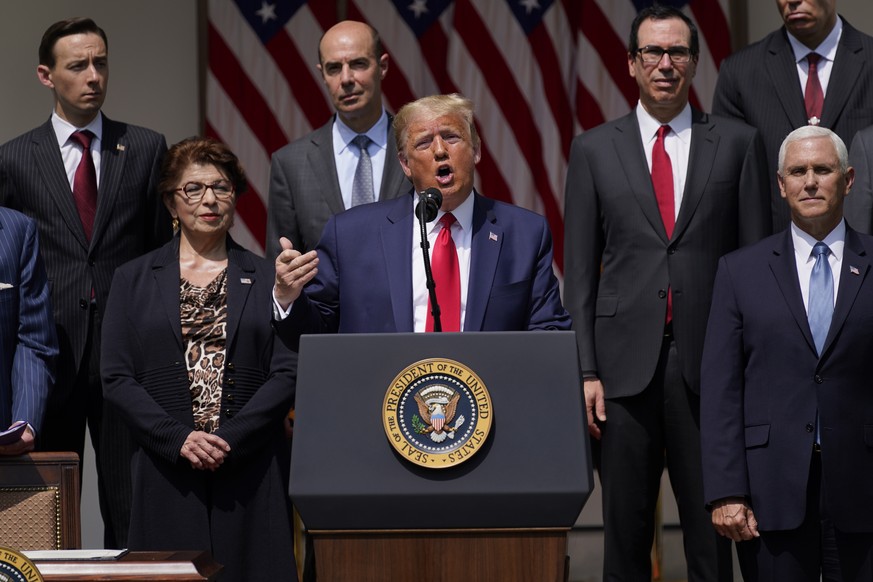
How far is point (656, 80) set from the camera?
3885mm

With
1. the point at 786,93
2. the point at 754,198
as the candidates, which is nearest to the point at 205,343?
the point at 754,198

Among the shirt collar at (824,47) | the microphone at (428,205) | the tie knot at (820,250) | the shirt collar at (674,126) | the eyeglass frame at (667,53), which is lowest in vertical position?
the tie knot at (820,250)

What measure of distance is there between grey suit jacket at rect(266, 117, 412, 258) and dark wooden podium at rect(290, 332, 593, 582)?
163cm

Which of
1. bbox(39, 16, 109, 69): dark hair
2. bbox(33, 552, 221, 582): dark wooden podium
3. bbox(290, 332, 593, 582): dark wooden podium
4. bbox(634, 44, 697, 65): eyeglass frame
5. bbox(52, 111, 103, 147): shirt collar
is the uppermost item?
bbox(39, 16, 109, 69): dark hair

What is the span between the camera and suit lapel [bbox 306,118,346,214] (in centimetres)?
407

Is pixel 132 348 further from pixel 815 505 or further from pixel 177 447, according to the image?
pixel 815 505

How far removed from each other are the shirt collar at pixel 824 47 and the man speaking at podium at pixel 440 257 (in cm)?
129

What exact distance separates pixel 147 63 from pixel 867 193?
351 centimetres

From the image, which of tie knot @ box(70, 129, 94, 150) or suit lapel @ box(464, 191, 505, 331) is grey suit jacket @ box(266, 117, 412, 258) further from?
suit lapel @ box(464, 191, 505, 331)

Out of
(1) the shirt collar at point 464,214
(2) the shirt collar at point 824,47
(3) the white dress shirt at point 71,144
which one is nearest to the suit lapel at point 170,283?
(3) the white dress shirt at point 71,144

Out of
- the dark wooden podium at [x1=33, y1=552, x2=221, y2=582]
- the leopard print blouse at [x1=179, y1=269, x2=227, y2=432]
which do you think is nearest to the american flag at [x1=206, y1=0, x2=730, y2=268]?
the leopard print blouse at [x1=179, y1=269, x2=227, y2=432]

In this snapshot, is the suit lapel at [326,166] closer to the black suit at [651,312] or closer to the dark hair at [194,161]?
the dark hair at [194,161]

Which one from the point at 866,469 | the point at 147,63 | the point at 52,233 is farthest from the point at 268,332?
the point at 147,63

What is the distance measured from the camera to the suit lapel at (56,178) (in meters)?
4.01
